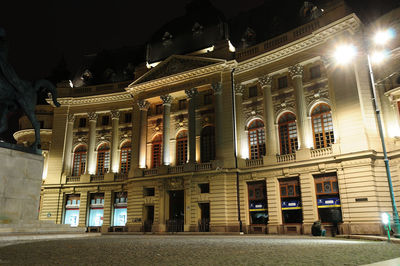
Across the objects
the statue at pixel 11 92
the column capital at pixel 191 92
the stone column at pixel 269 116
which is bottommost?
the statue at pixel 11 92

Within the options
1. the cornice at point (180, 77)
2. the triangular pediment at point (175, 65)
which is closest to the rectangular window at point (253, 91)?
the cornice at point (180, 77)

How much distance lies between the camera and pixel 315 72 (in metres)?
29.0

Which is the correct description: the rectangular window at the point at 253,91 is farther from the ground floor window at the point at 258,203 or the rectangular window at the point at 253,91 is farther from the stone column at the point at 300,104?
the ground floor window at the point at 258,203

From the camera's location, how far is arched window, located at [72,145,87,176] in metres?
40.5

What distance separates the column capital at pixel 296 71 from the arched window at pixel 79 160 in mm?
26124

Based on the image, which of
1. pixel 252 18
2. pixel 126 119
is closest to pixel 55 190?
pixel 126 119

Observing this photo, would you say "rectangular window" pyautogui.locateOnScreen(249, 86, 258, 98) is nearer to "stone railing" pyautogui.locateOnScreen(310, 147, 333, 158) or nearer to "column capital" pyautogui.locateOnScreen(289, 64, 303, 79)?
"column capital" pyautogui.locateOnScreen(289, 64, 303, 79)

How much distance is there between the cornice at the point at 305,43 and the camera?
26.4 meters

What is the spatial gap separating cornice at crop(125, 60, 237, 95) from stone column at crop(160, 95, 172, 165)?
1660 millimetres

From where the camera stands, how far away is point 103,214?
123ft

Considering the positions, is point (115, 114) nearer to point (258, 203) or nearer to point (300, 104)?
point (258, 203)

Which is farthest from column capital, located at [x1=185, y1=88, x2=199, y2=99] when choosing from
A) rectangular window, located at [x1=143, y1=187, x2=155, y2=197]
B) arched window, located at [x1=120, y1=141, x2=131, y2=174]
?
rectangular window, located at [x1=143, y1=187, x2=155, y2=197]

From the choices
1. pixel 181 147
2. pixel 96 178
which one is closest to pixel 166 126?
pixel 181 147

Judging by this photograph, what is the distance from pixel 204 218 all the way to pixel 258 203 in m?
5.30
